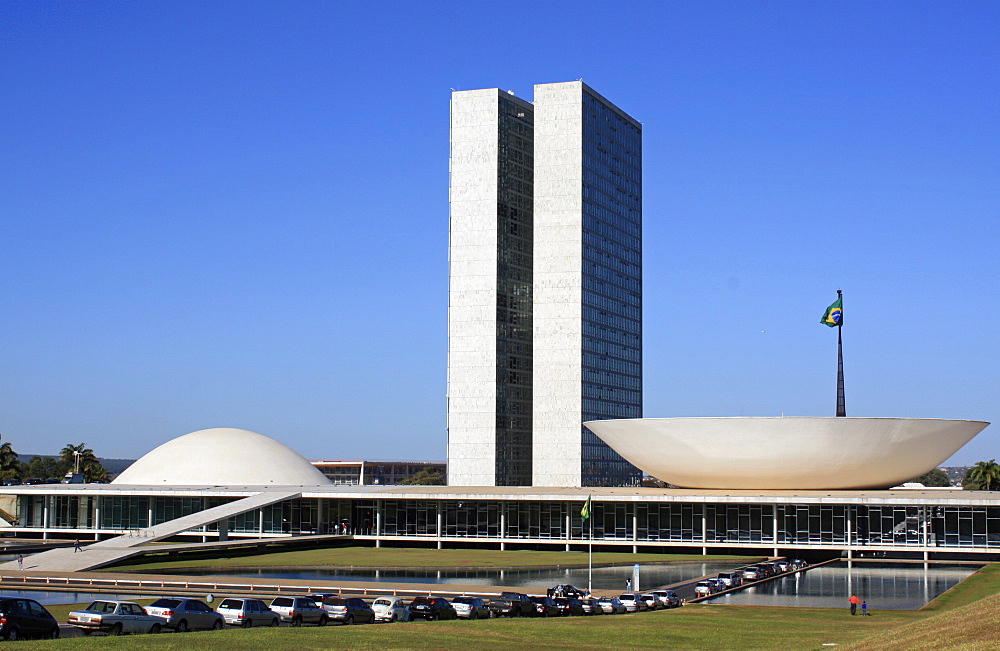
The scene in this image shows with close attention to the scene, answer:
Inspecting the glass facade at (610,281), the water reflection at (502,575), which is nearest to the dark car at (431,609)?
the water reflection at (502,575)

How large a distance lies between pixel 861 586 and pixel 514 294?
2423 inches

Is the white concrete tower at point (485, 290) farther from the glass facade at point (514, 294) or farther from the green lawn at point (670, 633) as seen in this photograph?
the green lawn at point (670, 633)

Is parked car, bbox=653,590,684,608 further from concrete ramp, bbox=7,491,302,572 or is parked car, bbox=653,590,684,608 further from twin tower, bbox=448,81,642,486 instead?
twin tower, bbox=448,81,642,486

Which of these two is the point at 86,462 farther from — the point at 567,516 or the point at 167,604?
the point at 167,604

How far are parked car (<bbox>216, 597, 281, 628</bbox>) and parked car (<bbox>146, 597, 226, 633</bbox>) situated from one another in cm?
38

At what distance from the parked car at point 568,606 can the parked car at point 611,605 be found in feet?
3.62

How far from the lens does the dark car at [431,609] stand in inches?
1499

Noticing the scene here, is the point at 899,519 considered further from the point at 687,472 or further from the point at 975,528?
the point at 687,472

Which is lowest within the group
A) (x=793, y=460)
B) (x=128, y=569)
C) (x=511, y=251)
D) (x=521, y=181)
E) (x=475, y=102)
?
(x=128, y=569)

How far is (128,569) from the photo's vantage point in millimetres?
59406

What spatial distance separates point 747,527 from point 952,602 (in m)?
29.7

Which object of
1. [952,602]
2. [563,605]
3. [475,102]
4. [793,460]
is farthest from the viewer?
[475,102]

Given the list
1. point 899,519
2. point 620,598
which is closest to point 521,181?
point 899,519

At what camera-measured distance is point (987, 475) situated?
107 m
